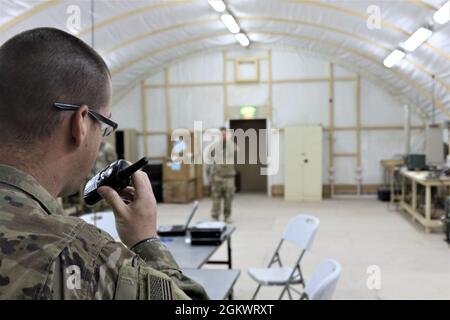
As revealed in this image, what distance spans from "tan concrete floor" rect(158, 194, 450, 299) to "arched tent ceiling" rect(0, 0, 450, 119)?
2.81 meters

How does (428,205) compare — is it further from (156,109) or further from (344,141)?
(156,109)

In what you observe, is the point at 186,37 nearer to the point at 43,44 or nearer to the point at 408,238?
the point at 408,238

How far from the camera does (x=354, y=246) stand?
5.98 metres

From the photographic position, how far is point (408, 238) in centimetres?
634

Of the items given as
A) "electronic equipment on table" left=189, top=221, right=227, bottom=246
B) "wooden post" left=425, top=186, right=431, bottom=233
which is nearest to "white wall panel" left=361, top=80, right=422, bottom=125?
"wooden post" left=425, top=186, right=431, bottom=233

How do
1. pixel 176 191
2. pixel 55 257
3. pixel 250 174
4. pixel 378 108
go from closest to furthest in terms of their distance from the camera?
pixel 55 257, pixel 176 191, pixel 378 108, pixel 250 174

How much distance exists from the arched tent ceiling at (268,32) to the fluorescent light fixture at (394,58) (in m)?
0.14

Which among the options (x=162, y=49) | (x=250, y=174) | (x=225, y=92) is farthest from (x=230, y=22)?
(x=250, y=174)

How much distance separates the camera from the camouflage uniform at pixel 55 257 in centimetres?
66

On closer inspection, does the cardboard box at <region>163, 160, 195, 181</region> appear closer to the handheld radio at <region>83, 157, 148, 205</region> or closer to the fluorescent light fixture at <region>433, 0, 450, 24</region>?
the fluorescent light fixture at <region>433, 0, 450, 24</region>

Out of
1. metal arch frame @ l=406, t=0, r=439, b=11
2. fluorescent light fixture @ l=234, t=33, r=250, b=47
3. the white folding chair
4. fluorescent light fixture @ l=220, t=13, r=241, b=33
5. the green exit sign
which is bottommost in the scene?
the white folding chair

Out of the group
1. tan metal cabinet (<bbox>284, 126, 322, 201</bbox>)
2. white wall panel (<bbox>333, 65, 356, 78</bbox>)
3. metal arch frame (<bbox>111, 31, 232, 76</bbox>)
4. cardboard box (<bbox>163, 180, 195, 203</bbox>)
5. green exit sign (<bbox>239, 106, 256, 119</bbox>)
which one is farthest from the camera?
green exit sign (<bbox>239, 106, 256, 119</bbox>)

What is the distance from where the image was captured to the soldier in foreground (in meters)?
0.67

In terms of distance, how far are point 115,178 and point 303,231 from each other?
9.78ft
